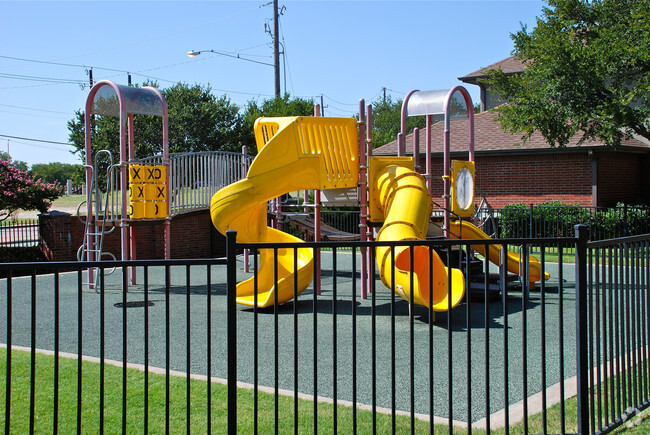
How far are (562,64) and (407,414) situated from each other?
13685 millimetres

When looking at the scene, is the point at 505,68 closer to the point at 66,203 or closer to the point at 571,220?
the point at 571,220

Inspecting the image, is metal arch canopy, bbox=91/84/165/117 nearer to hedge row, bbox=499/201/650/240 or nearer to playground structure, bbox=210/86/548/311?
playground structure, bbox=210/86/548/311

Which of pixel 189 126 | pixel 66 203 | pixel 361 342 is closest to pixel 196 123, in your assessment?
pixel 189 126

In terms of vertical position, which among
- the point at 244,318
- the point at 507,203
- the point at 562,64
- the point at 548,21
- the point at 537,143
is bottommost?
the point at 244,318

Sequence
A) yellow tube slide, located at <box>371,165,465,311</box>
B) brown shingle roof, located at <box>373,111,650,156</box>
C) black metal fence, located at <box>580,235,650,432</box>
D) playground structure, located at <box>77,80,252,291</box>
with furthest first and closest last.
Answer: brown shingle roof, located at <box>373,111,650,156</box>
playground structure, located at <box>77,80,252,291</box>
yellow tube slide, located at <box>371,165,465,311</box>
black metal fence, located at <box>580,235,650,432</box>

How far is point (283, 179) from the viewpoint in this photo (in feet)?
34.3

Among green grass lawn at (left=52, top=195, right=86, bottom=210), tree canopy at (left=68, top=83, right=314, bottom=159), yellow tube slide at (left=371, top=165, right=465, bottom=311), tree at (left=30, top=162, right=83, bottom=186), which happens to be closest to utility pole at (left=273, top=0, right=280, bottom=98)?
tree canopy at (left=68, top=83, right=314, bottom=159)

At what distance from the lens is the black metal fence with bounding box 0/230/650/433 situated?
363cm

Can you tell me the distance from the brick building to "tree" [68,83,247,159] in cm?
2137

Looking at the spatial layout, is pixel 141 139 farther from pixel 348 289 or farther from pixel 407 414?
pixel 407 414

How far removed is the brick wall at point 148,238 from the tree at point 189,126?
2165cm

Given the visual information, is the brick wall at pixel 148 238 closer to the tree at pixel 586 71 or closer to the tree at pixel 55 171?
the tree at pixel 586 71

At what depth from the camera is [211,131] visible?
42.7 metres

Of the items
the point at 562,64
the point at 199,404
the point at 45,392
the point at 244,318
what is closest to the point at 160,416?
the point at 199,404
